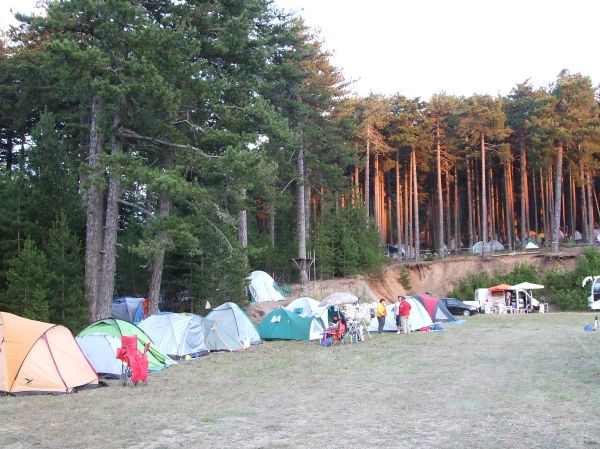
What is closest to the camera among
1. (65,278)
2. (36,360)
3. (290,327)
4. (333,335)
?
(36,360)

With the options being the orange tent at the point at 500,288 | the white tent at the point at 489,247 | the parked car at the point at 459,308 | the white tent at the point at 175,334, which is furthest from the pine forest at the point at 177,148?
the white tent at the point at 489,247

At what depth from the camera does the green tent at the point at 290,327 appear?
22159mm

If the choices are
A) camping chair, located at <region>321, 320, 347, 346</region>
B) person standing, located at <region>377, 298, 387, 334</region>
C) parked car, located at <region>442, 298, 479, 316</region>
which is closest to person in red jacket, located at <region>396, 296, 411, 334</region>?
person standing, located at <region>377, 298, 387, 334</region>

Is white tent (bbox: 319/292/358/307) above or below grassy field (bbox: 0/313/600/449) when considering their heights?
above

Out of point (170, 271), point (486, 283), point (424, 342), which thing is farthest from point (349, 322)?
point (486, 283)

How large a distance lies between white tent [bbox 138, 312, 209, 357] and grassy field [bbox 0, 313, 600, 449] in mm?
1386

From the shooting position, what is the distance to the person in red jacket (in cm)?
2269

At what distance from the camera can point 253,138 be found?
20.2m

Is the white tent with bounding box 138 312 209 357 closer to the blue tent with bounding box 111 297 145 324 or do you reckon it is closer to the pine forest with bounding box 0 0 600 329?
the pine forest with bounding box 0 0 600 329

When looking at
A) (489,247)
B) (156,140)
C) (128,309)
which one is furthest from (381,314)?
(489,247)

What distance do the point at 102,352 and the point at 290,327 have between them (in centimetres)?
919

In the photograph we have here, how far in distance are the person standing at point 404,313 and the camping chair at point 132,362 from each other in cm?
1198

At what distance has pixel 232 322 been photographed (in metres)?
20.0

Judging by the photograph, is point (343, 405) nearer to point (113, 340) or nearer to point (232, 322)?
point (113, 340)
